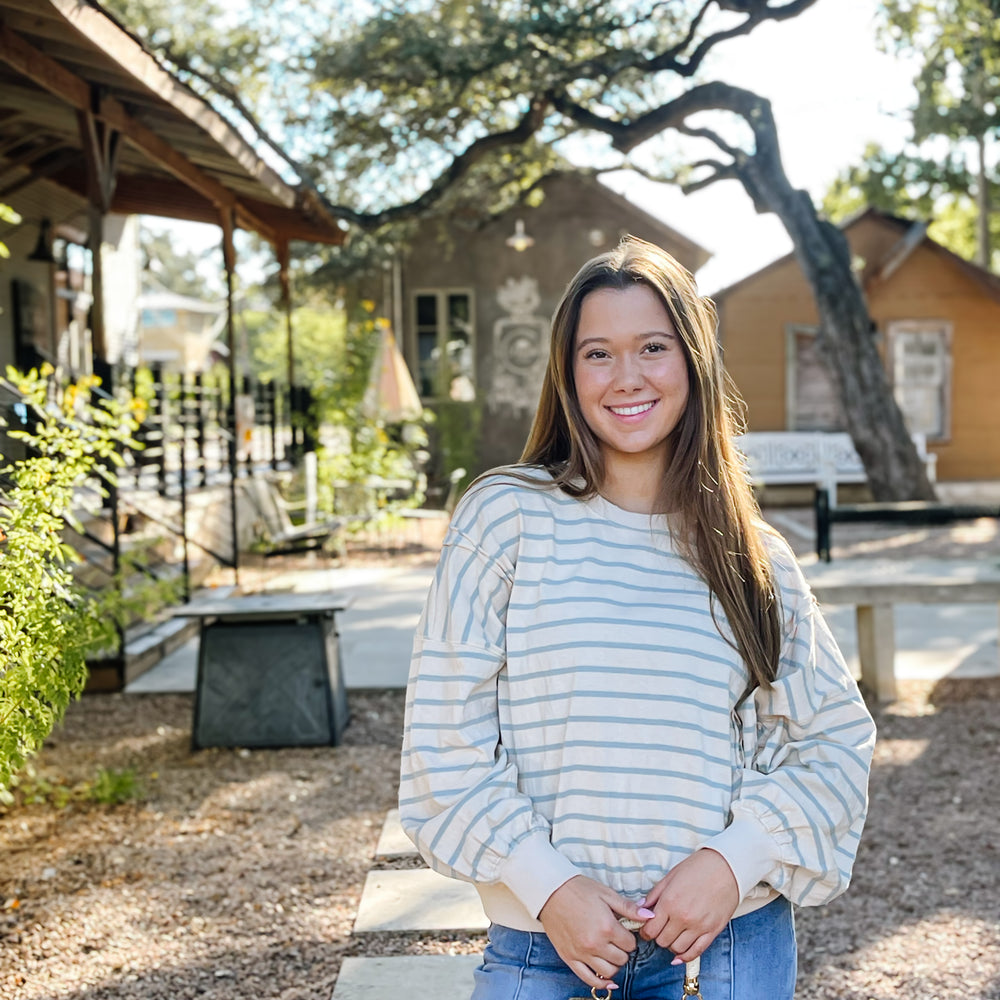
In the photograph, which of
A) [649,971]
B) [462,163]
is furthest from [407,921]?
[462,163]

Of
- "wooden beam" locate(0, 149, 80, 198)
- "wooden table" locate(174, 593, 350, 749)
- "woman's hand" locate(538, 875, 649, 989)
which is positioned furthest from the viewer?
"wooden beam" locate(0, 149, 80, 198)

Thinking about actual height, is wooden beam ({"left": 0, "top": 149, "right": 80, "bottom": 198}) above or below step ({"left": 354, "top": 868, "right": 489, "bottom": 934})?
above

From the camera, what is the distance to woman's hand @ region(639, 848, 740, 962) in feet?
5.63

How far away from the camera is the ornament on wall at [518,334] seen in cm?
1927

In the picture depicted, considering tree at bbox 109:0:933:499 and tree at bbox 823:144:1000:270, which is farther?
tree at bbox 823:144:1000:270

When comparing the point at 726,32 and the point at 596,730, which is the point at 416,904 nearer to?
the point at 596,730

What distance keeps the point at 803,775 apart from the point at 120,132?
24.3ft

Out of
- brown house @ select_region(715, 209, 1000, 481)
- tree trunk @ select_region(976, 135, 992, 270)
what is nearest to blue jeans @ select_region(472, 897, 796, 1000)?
brown house @ select_region(715, 209, 1000, 481)

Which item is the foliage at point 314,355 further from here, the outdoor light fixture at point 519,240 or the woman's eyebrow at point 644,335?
the woman's eyebrow at point 644,335

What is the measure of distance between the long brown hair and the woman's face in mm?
17

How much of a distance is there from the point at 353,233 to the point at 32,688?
15.7 metres

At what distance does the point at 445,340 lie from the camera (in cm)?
1925

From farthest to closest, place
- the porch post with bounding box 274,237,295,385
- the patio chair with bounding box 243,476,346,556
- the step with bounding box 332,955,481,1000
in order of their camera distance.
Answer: the porch post with bounding box 274,237,295,385
the patio chair with bounding box 243,476,346,556
the step with bounding box 332,955,481,1000

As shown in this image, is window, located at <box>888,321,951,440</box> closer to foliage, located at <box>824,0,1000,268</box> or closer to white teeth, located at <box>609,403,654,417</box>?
foliage, located at <box>824,0,1000,268</box>
